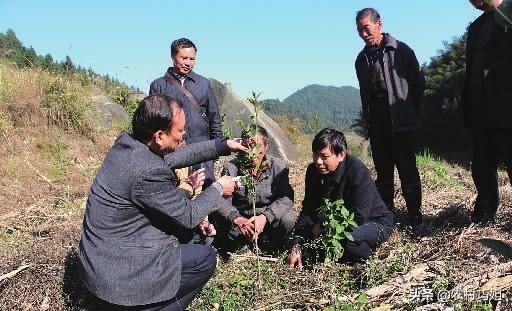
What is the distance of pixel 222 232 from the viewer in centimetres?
430

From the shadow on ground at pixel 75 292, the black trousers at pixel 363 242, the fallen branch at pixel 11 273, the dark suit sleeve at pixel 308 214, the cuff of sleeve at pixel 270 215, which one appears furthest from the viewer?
the cuff of sleeve at pixel 270 215

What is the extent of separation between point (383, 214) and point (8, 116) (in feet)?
22.5

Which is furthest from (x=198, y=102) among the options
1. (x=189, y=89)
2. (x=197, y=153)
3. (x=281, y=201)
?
(x=281, y=201)

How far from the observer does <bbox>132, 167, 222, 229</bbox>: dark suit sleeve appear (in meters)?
2.65

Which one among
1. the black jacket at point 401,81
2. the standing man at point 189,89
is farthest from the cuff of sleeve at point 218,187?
the black jacket at point 401,81

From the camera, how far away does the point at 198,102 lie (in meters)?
4.52

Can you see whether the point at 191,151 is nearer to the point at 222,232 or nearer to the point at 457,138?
the point at 222,232

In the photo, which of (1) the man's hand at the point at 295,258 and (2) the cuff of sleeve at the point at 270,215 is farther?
(2) the cuff of sleeve at the point at 270,215

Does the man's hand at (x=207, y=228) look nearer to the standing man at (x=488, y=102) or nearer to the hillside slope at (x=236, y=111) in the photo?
the standing man at (x=488, y=102)

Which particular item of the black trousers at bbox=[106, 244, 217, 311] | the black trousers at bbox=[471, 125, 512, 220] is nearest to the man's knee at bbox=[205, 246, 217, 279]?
the black trousers at bbox=[106, 244, 217, 311]

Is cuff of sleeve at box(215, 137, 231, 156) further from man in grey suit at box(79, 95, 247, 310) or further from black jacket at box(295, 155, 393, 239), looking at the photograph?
black jacket at box(295, 155, 393, 239)

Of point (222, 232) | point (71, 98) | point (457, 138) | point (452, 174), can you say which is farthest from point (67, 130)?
point (457, 138)

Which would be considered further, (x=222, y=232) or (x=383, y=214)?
(x=222, y=232)

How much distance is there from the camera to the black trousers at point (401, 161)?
4.39 metres
